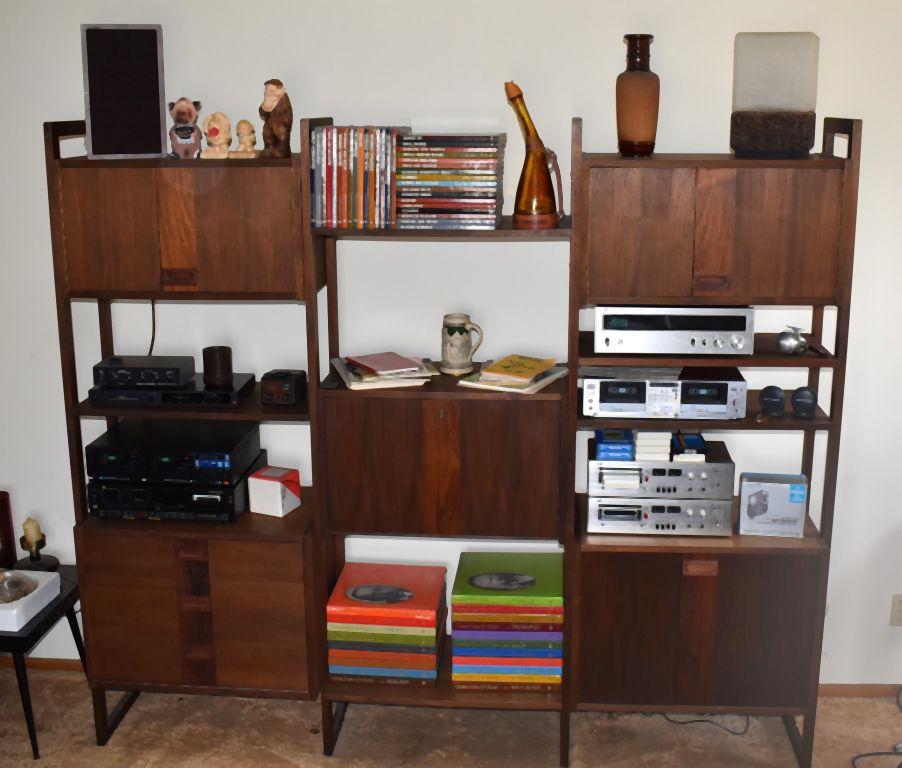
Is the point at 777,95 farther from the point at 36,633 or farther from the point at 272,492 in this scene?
the point at 36,633

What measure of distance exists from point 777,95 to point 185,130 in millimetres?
1637

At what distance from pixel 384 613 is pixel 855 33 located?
7.05 ft

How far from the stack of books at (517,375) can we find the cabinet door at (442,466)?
Answer: 0.05 metres

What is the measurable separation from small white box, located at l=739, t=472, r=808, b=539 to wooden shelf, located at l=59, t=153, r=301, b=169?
1.58 meters

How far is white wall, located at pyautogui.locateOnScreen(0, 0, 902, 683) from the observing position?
3.07 metres

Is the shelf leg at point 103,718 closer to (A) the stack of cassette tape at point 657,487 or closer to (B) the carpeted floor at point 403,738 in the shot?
(B) the carpeted floor at point 403,738

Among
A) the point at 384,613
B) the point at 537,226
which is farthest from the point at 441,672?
the point at 537,226

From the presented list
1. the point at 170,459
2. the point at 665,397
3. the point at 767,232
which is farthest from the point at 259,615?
the point at 767,232

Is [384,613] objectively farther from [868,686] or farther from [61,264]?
[868,686]

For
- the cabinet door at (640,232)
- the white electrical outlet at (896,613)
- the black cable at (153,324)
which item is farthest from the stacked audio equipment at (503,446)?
the white electrical outlet at (896,613)

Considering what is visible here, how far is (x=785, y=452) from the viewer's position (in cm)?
337

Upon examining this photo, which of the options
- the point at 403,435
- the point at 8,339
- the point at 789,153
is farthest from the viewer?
the point at 8,339

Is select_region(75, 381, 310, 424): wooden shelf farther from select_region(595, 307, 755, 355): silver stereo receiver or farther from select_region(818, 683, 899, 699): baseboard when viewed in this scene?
select_region(818, 683, 899, 699): baseboard

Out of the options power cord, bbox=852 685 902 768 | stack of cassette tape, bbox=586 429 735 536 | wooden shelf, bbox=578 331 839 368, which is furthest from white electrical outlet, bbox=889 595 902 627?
wooden shelf, bbox=578 331 839 368
